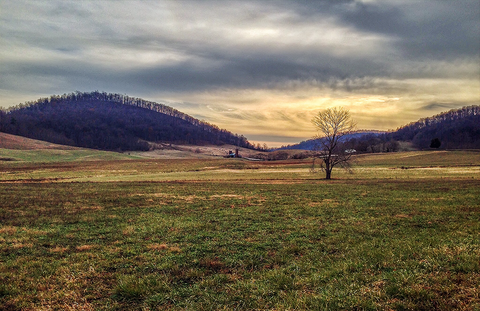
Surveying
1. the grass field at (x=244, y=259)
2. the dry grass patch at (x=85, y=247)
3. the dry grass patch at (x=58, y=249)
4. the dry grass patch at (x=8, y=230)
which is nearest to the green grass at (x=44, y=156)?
the dry grass patch at (x=8, y=230)

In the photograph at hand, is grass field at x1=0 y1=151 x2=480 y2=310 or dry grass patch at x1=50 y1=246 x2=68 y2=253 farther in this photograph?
dry grass patch at x1=50 y1=246 x2=68 y2=253

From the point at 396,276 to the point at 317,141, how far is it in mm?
54724

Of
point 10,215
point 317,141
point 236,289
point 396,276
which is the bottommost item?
point 10,215

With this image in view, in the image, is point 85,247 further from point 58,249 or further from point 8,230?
point 8,230

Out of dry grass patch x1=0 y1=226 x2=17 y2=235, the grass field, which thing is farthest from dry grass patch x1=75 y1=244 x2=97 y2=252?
dry grass patch x1=0 y1=226 x2=17 y2=235

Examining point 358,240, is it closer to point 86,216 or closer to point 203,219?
point 203,219

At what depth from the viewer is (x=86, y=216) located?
20.5 metres

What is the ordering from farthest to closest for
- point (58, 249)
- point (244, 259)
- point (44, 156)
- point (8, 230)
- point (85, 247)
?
point (44, 156) → point (8, 230) → point (85, 247) → point (58, 249) → point (244, 259)

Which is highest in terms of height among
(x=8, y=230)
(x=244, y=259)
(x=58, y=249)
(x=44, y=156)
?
(x=244, y=259)

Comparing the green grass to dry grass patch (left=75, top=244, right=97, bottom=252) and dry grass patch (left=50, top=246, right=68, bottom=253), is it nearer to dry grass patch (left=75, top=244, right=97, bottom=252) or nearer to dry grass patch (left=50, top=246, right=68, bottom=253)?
dry grass patch (left=50, top=246, right=68, bottom=253)

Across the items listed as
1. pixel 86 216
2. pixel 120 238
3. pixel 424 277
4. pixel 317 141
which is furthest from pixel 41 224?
pixel 317 141

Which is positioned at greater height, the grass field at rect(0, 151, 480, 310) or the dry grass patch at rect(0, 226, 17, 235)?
the grass field at rect(0, 151, 480, 310)

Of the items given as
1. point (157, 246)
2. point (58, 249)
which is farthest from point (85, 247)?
point (157, 246)

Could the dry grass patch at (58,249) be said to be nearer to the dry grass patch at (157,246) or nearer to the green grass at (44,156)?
the dry grass patch at (157,246)
